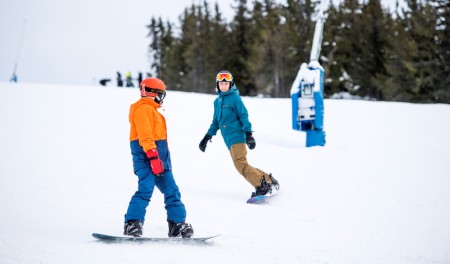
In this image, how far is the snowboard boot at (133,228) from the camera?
432cm

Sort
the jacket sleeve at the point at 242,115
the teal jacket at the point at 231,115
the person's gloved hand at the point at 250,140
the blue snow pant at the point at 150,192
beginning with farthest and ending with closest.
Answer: the teal jacket at the point at 231,115 < the jacket sleeve at the point at 242,115 < the person's gloved hand at the point at 250,140 < the blue snow pant at the point at 150,192

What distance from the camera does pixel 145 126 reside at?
A: 4375 mm

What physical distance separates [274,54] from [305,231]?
3407 cm

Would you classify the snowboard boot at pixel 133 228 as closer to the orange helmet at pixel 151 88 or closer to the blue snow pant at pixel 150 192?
the blue snow pant at pixel 150 192

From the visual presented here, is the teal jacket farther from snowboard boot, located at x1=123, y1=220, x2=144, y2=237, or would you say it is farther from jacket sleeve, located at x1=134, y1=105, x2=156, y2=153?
snowboard boot, located at x1=123, y1=220, x2=144, y2=237

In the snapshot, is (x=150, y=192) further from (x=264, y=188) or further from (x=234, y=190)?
(x=234, y=190)

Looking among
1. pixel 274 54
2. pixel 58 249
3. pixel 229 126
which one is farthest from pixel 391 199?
pixel 274 54

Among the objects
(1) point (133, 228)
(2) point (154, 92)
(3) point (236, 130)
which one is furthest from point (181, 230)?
(3) point (236, 130)

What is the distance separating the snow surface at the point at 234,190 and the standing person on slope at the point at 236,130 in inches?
13.6

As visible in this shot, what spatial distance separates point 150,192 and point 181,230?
47 centimetres

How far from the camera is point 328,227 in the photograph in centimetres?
544

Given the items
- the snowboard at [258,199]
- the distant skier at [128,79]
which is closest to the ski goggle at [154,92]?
the snowboard at [258,199]

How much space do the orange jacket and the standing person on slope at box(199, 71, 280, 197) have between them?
1.85m

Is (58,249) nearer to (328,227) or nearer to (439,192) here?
(328,227)
